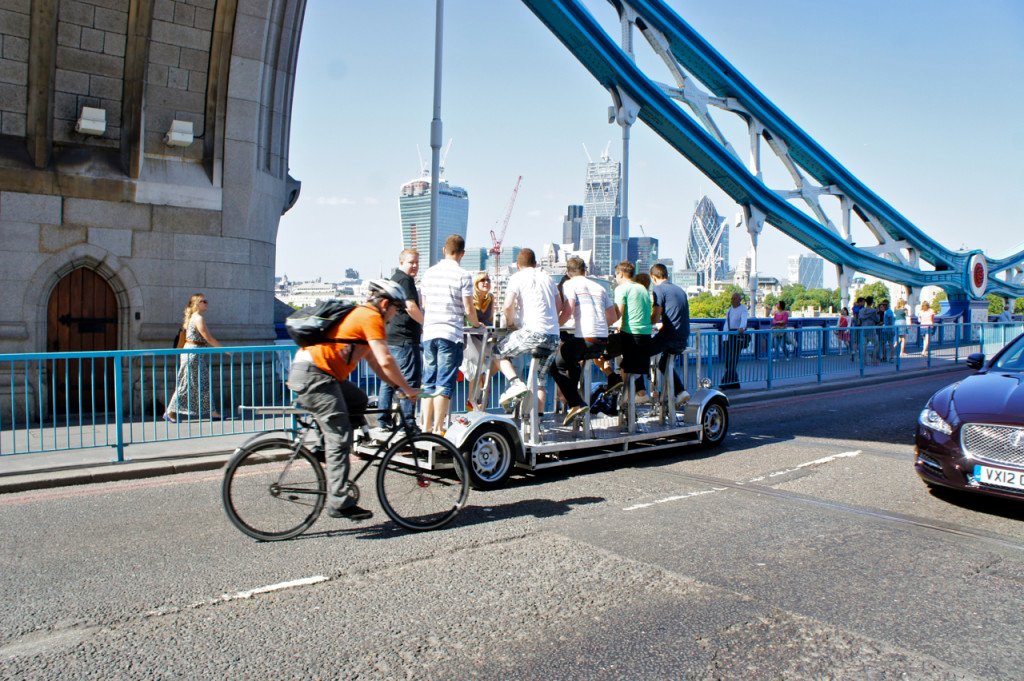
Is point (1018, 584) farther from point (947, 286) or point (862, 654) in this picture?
point (947, 286)

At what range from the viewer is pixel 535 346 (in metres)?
7.06

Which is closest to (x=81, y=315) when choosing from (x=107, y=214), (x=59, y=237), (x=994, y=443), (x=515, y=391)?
(x=59, y=237)

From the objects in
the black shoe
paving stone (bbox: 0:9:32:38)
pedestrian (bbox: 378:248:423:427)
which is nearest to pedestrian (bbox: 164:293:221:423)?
pedestrian (bbox: 378:248:423:427)

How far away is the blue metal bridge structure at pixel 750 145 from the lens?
29.0 m

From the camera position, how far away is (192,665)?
3.38 m

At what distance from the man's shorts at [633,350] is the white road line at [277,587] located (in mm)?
4350

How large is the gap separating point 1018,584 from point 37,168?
37.6 ft

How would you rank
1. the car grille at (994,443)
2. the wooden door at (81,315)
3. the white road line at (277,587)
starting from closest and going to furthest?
the white road line at (277,587) → the car grille at (994,443) → the wooden door at (81,315)

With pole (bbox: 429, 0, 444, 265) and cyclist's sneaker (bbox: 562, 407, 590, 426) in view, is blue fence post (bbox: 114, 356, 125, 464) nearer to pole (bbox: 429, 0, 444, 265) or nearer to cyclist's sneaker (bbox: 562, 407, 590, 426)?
cyclist's sneaker (bbox: 562, 407, 590, 426)

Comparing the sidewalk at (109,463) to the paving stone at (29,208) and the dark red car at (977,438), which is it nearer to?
the paving stone at (29,208)

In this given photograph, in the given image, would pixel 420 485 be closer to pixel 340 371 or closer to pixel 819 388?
pixel 340 371

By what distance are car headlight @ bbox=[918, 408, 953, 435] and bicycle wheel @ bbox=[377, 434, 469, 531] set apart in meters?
3.68

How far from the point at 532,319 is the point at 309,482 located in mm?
2602

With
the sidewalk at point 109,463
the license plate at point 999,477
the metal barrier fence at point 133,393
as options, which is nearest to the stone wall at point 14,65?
the metal barrier fence at point 133,393
